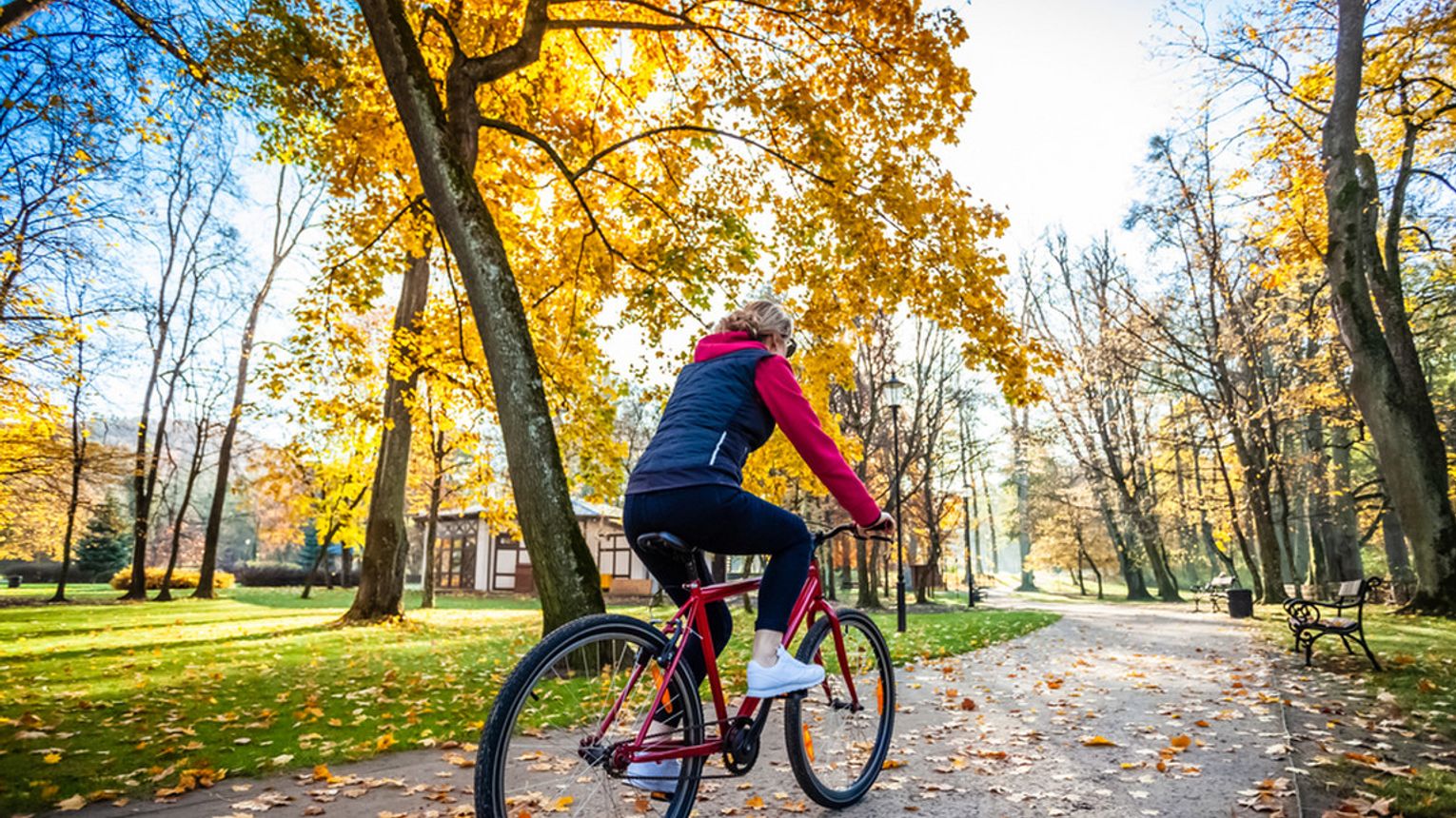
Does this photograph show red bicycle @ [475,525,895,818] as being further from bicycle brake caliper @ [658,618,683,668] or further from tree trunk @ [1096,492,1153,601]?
tree trunk @ [1096,492,1153,601]

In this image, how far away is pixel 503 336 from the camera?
6438 mm

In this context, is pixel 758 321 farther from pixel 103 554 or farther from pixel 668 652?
pixel 103 554

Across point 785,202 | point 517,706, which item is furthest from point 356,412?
point 517,706

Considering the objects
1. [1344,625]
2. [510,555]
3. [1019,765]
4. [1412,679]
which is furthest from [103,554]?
[1412,679]

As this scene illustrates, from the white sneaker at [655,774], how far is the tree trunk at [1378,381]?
38.1 feet

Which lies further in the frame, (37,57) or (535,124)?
(535,124)

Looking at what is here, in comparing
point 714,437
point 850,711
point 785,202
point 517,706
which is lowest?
point 850,711

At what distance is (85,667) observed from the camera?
26.5ft

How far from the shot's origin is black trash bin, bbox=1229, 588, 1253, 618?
16672mm

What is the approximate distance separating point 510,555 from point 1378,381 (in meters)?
32.7

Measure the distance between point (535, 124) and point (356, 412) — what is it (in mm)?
5770

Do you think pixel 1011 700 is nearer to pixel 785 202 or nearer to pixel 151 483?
pixel 785 202

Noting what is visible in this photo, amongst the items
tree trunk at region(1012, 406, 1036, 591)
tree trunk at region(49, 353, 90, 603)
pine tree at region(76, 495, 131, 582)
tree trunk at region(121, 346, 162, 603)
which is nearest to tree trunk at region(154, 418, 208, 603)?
tree trunk at region(121, 346, 162, 603)

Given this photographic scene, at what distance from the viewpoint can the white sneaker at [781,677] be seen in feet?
9.06
